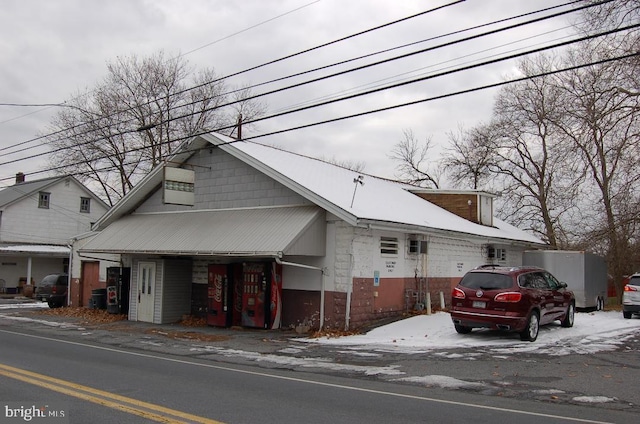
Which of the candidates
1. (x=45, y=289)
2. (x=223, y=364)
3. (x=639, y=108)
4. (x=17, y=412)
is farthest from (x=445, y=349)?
(x=45, y=289)

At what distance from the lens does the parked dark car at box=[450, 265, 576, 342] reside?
44.9ft

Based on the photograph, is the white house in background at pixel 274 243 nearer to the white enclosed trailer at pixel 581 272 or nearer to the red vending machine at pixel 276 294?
the red vending machine at pixel 276 294

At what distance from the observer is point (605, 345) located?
13945 millimetres

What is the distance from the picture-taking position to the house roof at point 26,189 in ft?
141

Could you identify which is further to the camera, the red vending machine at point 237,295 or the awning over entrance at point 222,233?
the red vending machine at point 237,295

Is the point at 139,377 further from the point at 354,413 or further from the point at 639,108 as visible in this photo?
the point at 639,108

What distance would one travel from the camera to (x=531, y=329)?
553 inches

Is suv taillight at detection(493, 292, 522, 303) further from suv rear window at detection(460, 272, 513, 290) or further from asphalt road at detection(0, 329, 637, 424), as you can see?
asphalt road at detection(0, 329, 637, 424)

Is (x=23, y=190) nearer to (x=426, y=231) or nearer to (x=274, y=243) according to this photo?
(x=274, y=243)

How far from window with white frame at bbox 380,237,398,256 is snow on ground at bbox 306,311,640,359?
82.5 inches

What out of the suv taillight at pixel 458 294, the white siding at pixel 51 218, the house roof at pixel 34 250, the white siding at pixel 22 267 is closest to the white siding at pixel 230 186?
the suv taillight at pixel 458 294

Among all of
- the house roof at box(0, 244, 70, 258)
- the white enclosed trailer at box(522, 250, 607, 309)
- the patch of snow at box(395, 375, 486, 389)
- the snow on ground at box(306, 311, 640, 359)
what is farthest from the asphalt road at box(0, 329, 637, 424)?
the house roof at box(0, 244, 70, 258)

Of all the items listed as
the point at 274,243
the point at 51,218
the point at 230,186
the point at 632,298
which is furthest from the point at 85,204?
the point at 632,298

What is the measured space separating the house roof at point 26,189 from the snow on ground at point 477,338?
3517cm
